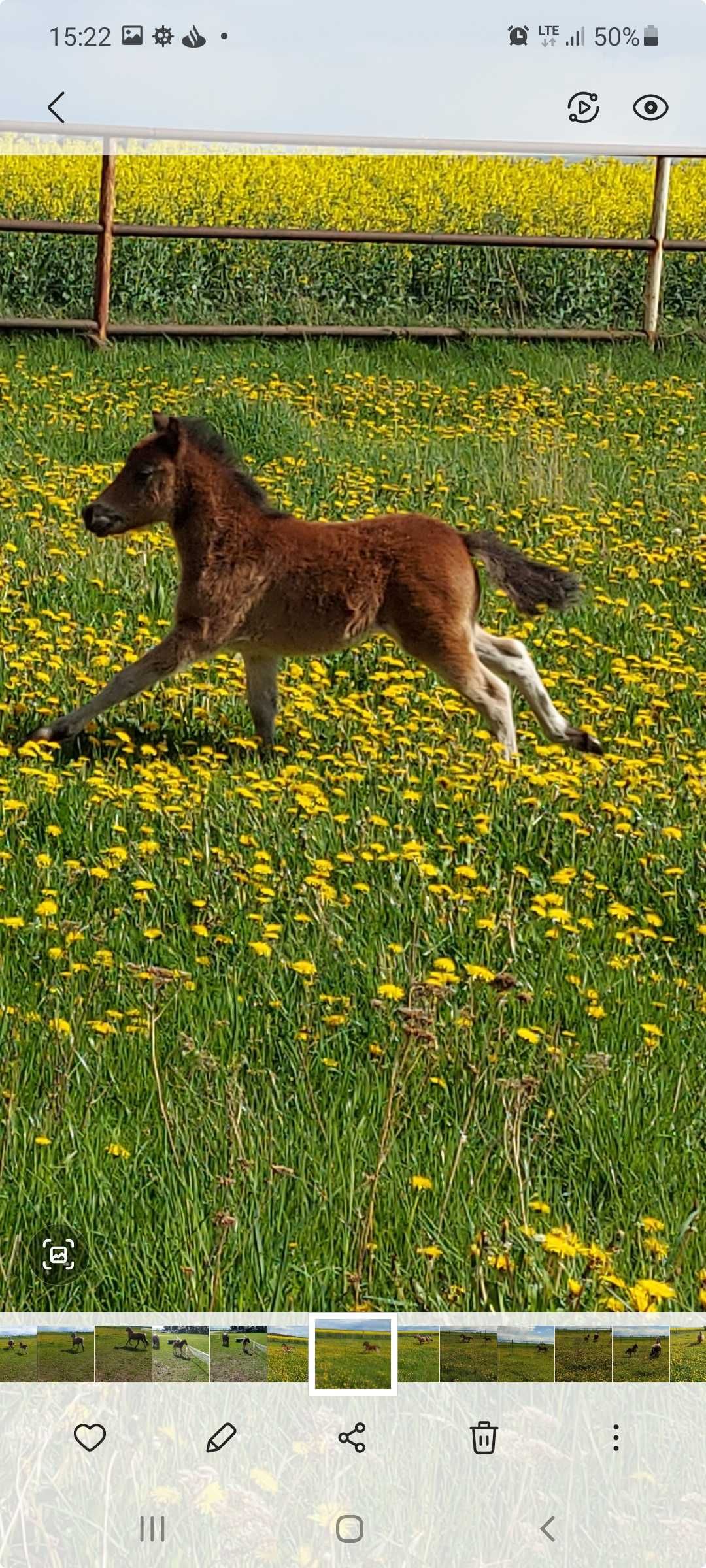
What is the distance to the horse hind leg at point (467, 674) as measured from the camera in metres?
5.96

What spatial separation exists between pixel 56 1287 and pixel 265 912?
5.86ft

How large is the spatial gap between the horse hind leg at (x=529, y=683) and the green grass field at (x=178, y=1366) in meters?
4.08

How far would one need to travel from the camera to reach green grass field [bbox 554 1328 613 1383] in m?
1.99

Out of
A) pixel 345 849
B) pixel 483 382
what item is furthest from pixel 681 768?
pixel 483 382

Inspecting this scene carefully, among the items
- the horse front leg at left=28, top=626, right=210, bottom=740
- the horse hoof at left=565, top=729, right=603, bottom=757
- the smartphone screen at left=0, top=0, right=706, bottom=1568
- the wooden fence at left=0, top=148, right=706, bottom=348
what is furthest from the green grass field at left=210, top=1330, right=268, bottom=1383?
the wooden fence at left=0, top=148, right=706, bottom=348

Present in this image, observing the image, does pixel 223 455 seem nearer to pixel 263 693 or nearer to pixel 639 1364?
pixel 263 693

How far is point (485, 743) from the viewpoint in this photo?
19.6 feet

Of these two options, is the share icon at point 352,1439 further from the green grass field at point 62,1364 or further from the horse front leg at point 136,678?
the horse front leg at point 136,678

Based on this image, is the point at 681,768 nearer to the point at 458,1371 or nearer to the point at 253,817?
the point at 253,817

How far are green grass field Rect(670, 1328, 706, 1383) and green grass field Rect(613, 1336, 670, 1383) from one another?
1 cm

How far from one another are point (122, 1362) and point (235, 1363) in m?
0.13

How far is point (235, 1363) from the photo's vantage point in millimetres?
2000

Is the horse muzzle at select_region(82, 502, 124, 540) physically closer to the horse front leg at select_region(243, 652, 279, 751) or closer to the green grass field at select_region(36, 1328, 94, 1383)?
the horse front leg at select_region(243, 652, 279, 751)

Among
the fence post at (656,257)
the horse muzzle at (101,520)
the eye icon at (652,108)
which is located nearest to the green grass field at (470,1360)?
the eye icon at (652,108)
